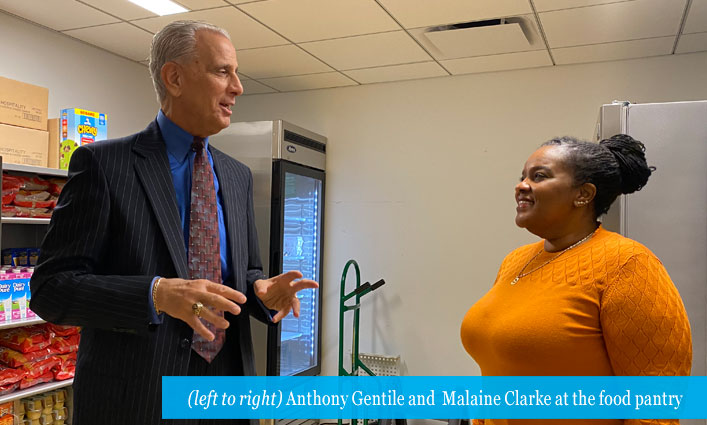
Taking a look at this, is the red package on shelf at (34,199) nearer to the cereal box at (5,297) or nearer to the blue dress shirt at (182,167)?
the cereal box at (5,297)

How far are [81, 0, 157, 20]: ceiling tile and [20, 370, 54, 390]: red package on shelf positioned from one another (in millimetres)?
1900

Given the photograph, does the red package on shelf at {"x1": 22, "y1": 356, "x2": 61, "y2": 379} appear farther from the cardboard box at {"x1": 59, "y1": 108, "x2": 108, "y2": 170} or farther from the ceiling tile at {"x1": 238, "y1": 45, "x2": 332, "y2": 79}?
the ceiling tile at {"x1": 238, "y1": 45, "x2": 332, "y2": 79}

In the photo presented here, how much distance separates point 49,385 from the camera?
285cm

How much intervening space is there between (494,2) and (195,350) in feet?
7.48

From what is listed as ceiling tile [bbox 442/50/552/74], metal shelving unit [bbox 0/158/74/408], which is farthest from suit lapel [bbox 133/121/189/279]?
ceiling tile [bbox 442/50/552/74]

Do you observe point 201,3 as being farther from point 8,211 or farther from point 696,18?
point 696,18

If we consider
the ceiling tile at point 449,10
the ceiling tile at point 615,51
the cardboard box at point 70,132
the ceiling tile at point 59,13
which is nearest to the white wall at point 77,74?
the ceiling tile at point 59,13

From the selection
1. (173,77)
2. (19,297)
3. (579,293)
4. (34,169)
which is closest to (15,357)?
(19,297)

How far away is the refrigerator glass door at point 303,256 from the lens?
400cm

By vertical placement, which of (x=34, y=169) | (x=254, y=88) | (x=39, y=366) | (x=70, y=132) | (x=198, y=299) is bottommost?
(x=39, y=366)

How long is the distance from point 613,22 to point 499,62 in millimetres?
852

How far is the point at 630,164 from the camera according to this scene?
66.1 inches

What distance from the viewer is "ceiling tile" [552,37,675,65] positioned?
3.33 m
